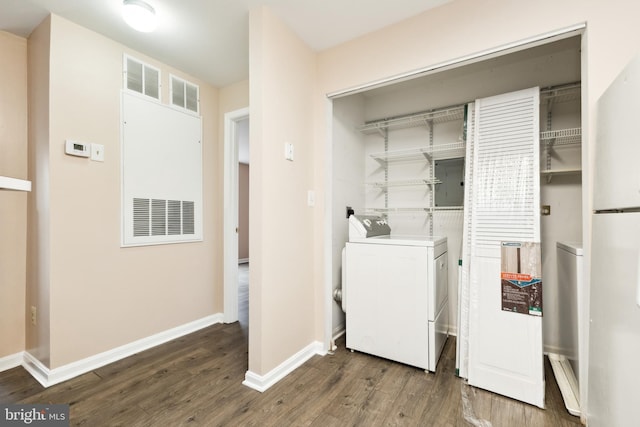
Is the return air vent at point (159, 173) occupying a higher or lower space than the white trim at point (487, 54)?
lower

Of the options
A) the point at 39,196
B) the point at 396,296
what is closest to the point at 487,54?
the point at 396,296

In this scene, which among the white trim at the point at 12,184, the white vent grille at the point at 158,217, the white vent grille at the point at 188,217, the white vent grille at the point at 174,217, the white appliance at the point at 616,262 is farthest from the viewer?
the white vent grille at the point at 188,217

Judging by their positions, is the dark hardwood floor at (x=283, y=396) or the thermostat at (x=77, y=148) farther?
the thermostat at (x=77, y=148)

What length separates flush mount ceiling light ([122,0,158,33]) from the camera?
180 centimetres

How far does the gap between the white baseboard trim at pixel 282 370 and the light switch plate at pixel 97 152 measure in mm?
1932

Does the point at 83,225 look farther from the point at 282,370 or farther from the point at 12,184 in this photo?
the point at 282,370

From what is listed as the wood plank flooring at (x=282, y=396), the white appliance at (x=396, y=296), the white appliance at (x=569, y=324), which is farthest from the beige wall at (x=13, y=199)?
the white appliance at (x=569, y=324)

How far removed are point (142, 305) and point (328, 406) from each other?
1.79m

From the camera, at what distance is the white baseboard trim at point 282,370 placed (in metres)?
1.87

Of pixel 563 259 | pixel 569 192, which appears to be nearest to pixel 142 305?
pixel 563 259

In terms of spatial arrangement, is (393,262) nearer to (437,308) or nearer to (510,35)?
(437,308)

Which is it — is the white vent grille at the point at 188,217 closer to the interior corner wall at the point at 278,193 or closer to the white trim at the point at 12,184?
the interior corner wall at the point at 278,193

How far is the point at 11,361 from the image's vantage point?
212 cm

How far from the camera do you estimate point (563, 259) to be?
198cm
